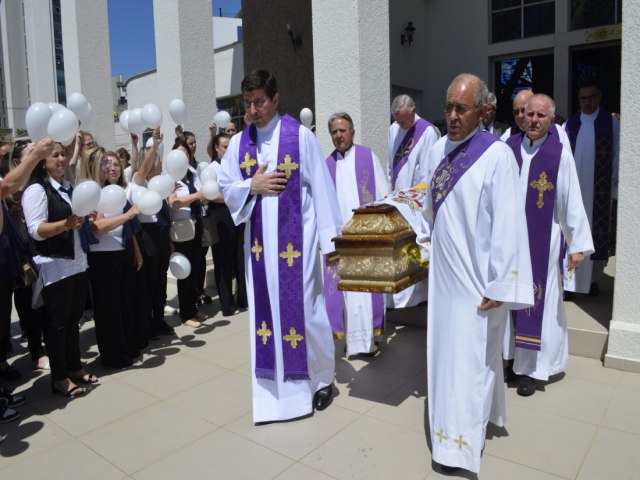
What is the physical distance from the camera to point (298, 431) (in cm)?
351

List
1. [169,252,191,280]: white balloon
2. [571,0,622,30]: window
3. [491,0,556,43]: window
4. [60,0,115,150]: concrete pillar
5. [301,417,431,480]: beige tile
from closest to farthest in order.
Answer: [301,417,431,480]: beige tile
[169,252,191,280]: white balloon
[571,0,622,30]: window
[491,0,556,43]: window
[60,0,115,150]: concrete pillar

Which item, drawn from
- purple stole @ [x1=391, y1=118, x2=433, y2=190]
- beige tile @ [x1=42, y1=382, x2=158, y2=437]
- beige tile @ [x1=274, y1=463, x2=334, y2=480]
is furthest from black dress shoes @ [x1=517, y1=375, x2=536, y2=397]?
beige tile @ [x1=42, y1=382, x2=158, y2=437]

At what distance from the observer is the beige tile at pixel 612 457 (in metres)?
2.86

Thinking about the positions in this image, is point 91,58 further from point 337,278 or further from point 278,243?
point 278,243

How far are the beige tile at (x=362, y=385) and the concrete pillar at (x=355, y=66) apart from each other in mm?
2507

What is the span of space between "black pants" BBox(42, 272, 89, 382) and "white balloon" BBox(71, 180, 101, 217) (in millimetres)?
626

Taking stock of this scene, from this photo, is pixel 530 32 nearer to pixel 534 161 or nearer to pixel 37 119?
pixel 534 161

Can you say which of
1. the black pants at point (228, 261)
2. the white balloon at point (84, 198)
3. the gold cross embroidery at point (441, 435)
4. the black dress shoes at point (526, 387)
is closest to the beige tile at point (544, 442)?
the black dress shoes at point (526, 387)

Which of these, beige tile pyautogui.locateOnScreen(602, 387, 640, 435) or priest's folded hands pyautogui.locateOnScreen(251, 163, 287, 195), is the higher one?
priest's folded hands pyautogui.locateOnScreen(251, 163, 287, 195)

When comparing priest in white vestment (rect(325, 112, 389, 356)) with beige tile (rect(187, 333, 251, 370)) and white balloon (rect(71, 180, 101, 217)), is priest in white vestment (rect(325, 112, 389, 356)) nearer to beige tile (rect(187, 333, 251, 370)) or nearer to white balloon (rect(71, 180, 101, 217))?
beige tile (rect(187, 333, 251, 370))

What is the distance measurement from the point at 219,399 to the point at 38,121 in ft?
7.33

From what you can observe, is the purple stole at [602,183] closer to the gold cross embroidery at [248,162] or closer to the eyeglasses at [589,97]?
the eyeglasses at [589,97]

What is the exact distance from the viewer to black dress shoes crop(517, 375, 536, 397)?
3.87m

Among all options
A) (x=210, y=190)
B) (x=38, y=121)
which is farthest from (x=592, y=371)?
(x=38, y=121)
